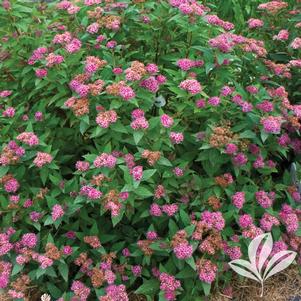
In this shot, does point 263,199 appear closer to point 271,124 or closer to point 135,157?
point 271,124

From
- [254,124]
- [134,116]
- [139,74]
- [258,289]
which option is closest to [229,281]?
[258,289]

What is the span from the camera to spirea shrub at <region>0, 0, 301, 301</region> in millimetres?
2588

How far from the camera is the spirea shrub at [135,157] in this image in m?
2.59

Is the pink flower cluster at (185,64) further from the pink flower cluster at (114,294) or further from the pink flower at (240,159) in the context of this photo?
the pink flower cluster at (114,294)

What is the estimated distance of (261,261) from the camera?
2.77 metres

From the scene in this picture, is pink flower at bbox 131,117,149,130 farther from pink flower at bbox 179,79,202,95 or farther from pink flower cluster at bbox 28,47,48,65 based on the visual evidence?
pink flower cluster at bbox 28,47,48,65

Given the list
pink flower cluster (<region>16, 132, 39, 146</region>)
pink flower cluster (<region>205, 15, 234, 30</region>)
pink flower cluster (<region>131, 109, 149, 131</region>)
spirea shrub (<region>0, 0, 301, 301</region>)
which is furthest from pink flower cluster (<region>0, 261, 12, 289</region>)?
pink flower cluster (<region>205, 15, 234, 30</region>)

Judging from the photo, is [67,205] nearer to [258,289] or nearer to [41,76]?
[41,76]

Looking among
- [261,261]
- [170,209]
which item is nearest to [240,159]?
[170,209]

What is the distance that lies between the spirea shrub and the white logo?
56 mm

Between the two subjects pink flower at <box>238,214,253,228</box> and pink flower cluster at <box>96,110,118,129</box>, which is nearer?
pink flower cluster at <box>96,110,118,129</box>

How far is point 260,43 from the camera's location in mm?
3311

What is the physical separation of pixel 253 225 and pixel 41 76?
153 centimetres

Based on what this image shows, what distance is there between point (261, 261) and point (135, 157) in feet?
3.19
